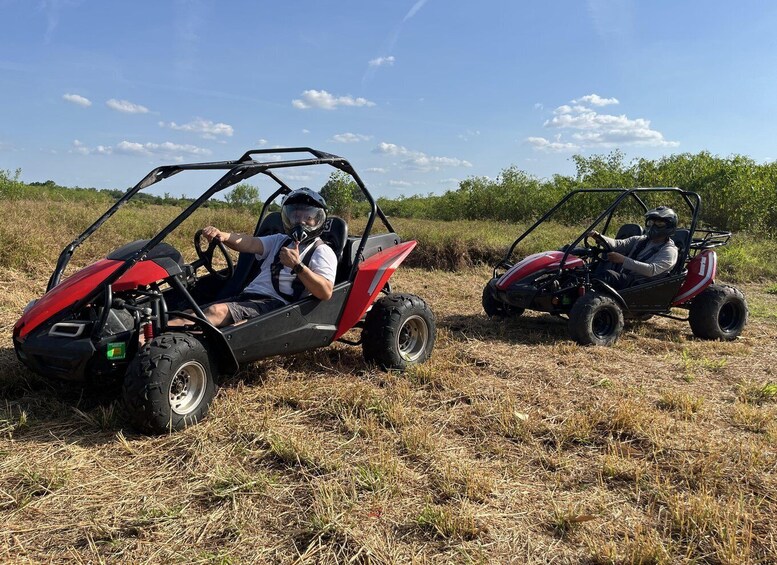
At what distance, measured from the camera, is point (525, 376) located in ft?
14.6

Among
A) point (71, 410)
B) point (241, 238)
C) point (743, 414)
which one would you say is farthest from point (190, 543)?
point (743, 414)

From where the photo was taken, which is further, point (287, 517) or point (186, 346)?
point (186, 346)

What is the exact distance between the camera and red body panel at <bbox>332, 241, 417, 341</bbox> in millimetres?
4117

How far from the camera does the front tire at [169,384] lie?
2908 millimetres

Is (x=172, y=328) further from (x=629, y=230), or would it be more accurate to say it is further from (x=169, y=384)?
(x=629, y=230)

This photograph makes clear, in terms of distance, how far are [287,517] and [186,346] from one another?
113 centimetres

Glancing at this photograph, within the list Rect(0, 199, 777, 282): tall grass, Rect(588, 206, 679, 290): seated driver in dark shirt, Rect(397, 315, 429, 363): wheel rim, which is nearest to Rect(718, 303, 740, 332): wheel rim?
Rect(588, 206, 679, 290): seated driver in dark shirt

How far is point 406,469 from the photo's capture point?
2801mm

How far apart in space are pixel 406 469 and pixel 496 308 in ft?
12.8

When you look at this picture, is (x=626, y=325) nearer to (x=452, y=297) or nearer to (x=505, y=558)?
(x=452, y=297)

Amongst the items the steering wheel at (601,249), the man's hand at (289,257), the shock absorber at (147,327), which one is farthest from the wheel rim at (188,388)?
the steering wheel at (601,249)

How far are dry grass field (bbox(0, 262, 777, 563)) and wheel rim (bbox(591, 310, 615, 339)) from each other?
1224mm

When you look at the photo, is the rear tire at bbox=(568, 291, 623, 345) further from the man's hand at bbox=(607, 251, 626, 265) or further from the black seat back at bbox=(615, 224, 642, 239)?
the black seat back at bbox=(615, 224, 642, 239)

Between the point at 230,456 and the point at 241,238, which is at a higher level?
the point at 241,238
